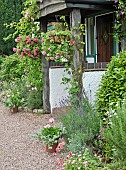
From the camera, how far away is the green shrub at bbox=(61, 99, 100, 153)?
4.75 m

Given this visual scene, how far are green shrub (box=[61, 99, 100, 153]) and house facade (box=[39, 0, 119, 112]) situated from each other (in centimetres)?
97

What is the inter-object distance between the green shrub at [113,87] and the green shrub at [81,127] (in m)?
0.21

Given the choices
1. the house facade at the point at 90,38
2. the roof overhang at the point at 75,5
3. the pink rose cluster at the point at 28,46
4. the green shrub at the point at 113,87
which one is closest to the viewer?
the green shrub at the point at 113,87

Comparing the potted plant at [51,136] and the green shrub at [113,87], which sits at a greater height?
the green shrub at [113,87]

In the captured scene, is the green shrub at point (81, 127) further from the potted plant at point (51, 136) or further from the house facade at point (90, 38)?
the house facade at point (90, 38)

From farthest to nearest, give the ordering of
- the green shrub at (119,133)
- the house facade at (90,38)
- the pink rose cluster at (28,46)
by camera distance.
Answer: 1. the pink rose cluster at (28,46)
2. the house facade at (90,38)
3. the green shrub at (119,133)

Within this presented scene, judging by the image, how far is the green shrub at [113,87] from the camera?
5090 mm

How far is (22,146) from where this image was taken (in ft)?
18.4

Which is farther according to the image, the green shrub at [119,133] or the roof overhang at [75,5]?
the roof overhang at [75,5]

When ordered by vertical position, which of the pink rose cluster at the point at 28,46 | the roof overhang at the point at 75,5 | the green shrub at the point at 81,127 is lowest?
the green shrub at the point at 81,127

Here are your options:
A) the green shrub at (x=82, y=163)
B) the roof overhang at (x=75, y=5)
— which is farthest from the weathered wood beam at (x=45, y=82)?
the green shrub at (x=82, y=163)

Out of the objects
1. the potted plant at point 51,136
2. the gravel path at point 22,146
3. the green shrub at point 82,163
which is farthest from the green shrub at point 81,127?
the green shrub at point 82,163

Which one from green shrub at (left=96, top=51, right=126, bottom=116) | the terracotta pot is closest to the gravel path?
the terracotta pot

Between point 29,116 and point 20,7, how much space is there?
11.1 meters
